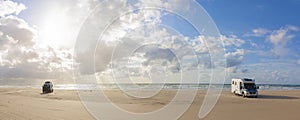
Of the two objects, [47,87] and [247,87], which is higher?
[47,87]

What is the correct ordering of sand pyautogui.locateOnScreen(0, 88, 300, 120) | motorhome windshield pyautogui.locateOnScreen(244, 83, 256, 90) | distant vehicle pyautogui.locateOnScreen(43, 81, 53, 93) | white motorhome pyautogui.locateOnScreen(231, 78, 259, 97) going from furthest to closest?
distant vehicle pyautogui.locateOnScreen(43, 81, 53, 93)
motorhome windshield pyautogui.locateOnScreen(244, 83, 256, 90)
white motorhome pyautogui.locateOnScreen(231, 78, 259, 97)
sand pyautogui.locateOnScreen(0, 88, 300, 120)

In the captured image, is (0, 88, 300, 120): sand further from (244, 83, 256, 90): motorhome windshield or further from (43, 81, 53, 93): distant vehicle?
(43, 81, 53, 93): distant vehicle

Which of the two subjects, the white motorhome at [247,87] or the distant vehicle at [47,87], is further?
the distant vehicle at [47,87]

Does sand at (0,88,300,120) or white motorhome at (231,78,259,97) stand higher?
white motorhome at (231,78,259,97)

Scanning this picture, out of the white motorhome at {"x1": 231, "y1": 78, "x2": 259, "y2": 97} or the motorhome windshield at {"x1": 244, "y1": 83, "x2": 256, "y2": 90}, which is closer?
the white motorhome at {"x1": 231, "y1": 78, "x2": 259, "y2": 97}

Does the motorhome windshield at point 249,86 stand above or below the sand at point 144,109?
above

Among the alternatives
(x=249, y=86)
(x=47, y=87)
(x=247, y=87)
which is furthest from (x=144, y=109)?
(x=47, y=87)

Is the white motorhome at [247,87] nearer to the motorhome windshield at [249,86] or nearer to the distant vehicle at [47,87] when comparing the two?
the motorhome windshield at [249,86]

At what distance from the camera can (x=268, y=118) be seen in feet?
62.4

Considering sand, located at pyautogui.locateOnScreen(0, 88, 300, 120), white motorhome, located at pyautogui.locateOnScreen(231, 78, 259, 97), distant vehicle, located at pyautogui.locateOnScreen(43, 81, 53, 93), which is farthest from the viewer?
distant vehicle, located at pyautogui.locateOnScreen(43, 81, 53, 93)

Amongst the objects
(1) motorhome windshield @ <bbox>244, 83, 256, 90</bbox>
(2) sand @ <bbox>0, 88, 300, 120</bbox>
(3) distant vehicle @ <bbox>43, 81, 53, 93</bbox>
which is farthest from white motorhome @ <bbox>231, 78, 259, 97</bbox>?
(3) distant vehicle @ <bbox>43, 81, 53, 93</bbox>

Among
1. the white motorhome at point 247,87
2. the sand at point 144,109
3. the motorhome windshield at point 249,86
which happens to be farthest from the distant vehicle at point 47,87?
the motorhome windshield at point 249,86

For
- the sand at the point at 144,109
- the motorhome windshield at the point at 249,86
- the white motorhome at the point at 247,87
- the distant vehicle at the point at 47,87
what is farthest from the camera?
the distant vehicle at the point at 47,87

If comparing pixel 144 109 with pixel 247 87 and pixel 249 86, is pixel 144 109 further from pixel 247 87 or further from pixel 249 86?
pixel 249 86
